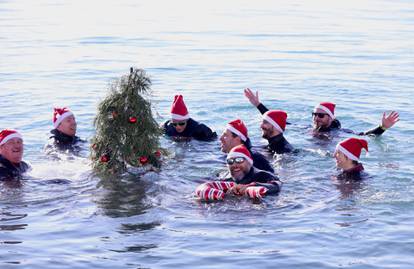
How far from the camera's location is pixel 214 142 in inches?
680

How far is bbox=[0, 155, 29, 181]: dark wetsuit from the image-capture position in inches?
553

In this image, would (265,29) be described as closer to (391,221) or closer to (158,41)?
(158,41)

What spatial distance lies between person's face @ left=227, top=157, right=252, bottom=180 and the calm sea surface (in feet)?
2.33

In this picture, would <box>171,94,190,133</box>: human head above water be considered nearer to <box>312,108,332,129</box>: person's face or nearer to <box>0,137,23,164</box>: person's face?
<box>312,108,332,129</box>: person's face

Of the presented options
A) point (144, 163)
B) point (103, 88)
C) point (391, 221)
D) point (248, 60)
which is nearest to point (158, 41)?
point (248, 60)

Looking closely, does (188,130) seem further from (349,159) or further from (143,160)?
(349,159)

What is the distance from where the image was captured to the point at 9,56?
1127 inches

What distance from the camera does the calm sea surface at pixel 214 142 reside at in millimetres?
10977

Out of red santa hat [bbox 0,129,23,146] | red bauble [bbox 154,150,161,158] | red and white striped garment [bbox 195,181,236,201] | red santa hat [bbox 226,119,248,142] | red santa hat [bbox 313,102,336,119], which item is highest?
red santa hat [bbox 313,102,336,119]

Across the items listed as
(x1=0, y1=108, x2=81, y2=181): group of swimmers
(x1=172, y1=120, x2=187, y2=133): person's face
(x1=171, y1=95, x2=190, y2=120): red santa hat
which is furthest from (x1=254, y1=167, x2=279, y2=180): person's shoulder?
(x1=0, y1=108, x2=81, y2=181): group of swimmers

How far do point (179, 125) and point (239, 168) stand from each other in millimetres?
3966

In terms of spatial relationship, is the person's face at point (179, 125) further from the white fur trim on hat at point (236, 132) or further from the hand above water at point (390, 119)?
the hand above water at point (390, 119)

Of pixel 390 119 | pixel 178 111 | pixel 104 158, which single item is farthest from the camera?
pixel 390 119

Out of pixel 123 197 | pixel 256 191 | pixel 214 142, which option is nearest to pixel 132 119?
pixel 123 197
